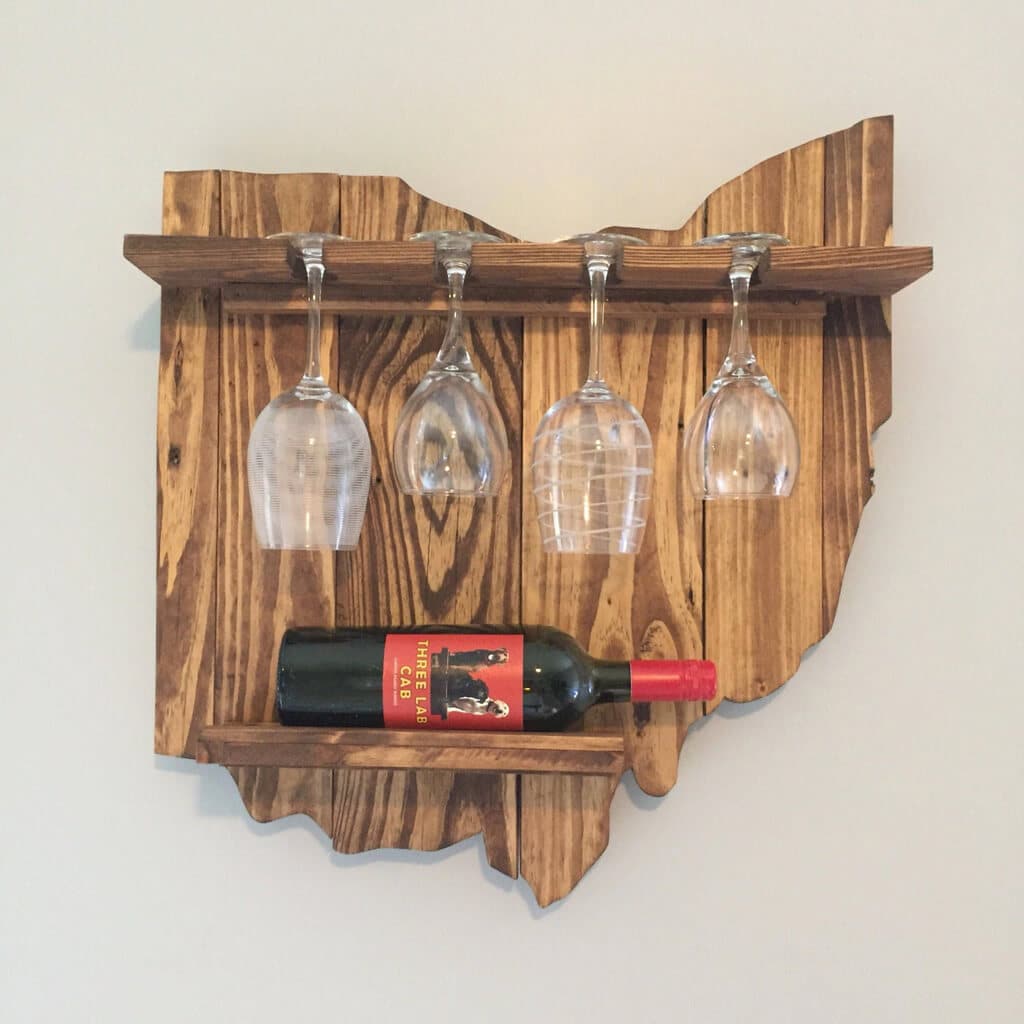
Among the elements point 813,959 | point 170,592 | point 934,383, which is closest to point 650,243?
point 934,383

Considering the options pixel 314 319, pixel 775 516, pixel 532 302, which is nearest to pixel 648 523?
pixel 775 516

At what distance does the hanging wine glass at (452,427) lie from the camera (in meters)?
0.69

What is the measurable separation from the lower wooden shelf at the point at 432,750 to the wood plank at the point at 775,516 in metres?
0.16

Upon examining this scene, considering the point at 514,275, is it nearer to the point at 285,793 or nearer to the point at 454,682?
the point at 454,682

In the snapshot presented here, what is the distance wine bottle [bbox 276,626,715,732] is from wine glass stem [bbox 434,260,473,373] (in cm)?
21

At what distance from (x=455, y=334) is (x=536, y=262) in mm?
85

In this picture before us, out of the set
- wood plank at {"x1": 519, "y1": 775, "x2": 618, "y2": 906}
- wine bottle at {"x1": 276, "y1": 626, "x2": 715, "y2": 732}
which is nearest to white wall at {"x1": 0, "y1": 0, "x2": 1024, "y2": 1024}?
wood plank at {"x1": 519, "y1": 775, "x2": 618, "y2": 906}

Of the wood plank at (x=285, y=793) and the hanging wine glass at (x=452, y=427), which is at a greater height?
the hanging wine glass at (x=452, y=427)

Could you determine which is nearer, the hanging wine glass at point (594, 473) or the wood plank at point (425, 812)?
the hanging wine glass at point (594, 473)

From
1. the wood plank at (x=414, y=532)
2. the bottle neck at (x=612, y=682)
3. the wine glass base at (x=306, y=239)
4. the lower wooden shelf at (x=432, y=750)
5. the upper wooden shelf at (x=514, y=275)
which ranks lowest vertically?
the lower wooden shelf at (x=432, y=750)

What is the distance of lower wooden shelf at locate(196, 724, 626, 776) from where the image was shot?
0.71m

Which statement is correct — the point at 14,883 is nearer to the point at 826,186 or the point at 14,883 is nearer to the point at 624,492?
the point at 624,492

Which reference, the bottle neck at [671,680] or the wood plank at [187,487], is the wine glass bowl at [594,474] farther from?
the wood plank at [187,487]

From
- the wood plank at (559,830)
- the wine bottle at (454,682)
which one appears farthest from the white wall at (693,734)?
the wine bottle at (454,682)
